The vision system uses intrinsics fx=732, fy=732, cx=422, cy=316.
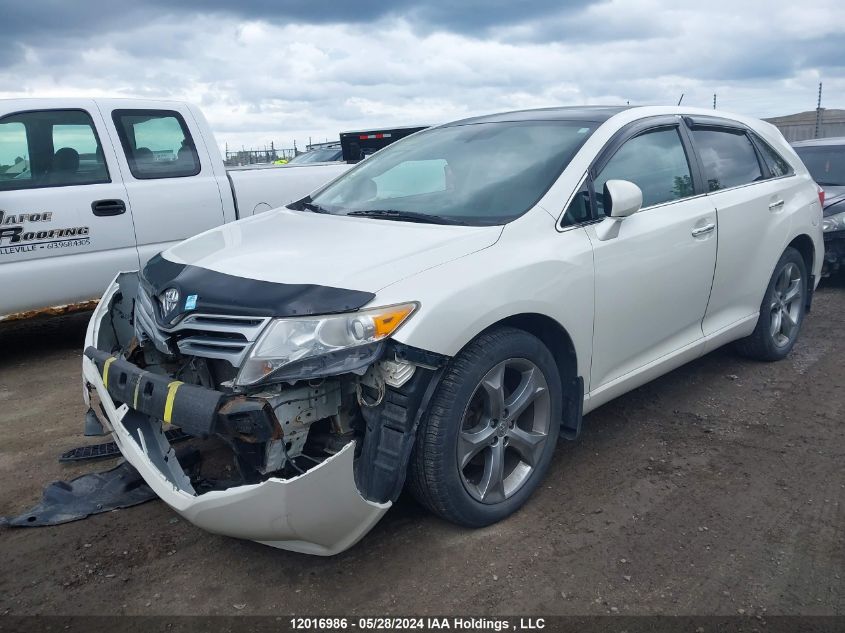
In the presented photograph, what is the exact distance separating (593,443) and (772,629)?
1.49 meters

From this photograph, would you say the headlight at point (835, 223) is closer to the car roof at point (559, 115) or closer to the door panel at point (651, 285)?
the door panel at point (651, 285)

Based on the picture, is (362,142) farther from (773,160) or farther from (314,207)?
(314,207)

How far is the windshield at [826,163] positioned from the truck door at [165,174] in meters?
6.60

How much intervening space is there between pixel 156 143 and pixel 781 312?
4923 mm

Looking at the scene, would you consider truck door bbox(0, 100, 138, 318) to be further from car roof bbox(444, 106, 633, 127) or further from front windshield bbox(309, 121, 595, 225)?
car roof bbox(444, 106, 633, 127)

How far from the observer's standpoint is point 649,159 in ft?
12.6

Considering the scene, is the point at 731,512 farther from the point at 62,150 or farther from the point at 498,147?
the point at 62,150

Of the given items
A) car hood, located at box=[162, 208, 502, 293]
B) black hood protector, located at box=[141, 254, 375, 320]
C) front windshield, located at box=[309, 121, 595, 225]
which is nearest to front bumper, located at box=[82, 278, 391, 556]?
black hood protector, located at box=[141, 254, 375, 320]

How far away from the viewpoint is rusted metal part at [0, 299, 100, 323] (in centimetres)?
534

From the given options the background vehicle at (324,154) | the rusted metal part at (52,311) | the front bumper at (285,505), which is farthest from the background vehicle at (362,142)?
the front bumper at (285,505)

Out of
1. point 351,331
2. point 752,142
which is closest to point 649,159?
point 752,142

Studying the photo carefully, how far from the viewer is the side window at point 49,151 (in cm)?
527

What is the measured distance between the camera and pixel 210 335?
2.70 m

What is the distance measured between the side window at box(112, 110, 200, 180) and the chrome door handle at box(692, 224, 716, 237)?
4144 mm
